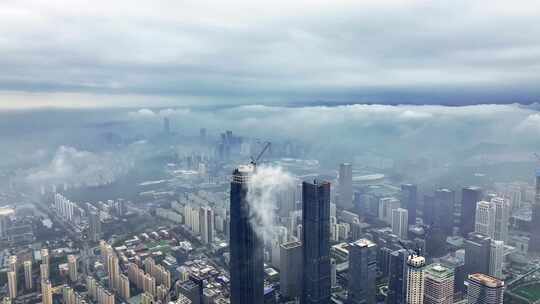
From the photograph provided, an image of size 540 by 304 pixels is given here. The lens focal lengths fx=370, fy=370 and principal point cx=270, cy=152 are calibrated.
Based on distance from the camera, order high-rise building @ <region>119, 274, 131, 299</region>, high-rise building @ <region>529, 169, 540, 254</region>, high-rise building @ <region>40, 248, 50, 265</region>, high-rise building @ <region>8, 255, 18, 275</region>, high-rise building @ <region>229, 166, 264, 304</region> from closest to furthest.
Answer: high-rise building @ <region>229, 166, 264, 304</region>, high-rise building @ <region>119, 274, 131, 299</region>, high-rise building @ <region>8, 255, 18, 275</region>, high-rise building @ <region>40, 248, 50, 265</region>, high-rise building @ <region>529, 169, 540, 254</region>

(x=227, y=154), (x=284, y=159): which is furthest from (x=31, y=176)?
(x=284, y=159)

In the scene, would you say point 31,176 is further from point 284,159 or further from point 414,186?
point 414,186

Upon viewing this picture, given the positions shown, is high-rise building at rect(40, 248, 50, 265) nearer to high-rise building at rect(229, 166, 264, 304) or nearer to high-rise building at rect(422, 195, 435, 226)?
high-rise building at rect(229, 166, 264, 304)

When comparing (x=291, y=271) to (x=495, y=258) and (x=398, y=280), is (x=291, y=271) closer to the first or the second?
(x=398, y=280)

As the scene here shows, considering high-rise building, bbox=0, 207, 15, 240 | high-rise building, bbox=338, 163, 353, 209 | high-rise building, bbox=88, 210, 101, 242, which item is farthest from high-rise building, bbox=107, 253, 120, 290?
high-rise building, bbox=338, 163, 353, 209

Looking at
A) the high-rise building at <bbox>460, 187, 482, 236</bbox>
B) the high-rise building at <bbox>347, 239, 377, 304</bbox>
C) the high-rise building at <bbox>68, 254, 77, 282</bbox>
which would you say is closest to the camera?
the high-rise building at <bbox>347, 239, 377, 304</bbox>
